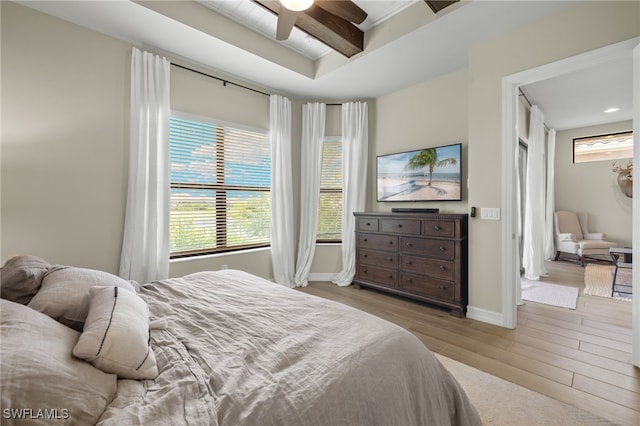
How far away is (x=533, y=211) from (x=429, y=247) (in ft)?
8.48

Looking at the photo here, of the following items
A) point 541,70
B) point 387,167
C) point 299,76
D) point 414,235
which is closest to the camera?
point 541,70

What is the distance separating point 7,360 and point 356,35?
3351 millimetres

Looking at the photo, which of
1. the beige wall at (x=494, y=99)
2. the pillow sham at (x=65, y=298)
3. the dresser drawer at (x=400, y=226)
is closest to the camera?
the pillow sham at (x=65, y=298)

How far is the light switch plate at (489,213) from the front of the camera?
9.04 ft

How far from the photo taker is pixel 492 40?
277 cm

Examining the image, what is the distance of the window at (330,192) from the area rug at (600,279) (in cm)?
346

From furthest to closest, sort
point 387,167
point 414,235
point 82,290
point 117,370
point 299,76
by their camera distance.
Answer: point 387,167 < point 299,76 < point 414,235 < point 82,290 < point 117,370

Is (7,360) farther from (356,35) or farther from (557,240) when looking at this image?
(557,240)

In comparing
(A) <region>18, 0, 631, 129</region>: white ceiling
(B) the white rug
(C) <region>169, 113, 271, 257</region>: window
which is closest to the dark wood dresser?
(B) the white rug

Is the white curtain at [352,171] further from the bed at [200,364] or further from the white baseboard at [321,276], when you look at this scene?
the bed at [200,364]

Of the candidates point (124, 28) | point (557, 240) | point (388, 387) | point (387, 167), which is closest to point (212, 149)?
point (124, 28)

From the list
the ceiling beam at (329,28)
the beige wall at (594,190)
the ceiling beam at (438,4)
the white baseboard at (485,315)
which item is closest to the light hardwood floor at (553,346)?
the white baseboard at (485,315)

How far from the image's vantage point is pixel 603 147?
225 inches

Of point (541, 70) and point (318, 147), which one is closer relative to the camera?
point (541, 70)
